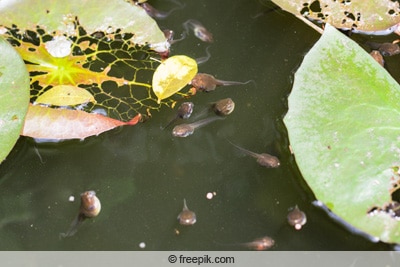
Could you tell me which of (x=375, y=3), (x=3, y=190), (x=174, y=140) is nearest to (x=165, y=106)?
(x=174, y=140)

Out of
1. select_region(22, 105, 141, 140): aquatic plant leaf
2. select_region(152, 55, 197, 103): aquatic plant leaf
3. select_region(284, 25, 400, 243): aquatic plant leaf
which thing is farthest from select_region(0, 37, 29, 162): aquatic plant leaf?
select_region(284, 25, 400, 243): aquatic plant leaf

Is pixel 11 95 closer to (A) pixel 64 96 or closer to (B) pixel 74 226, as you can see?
(A) pixel 64 96

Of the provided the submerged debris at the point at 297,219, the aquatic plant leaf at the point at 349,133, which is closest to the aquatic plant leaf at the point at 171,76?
the aquatic plant leaf at the point at 349,133

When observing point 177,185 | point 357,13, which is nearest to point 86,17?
point 177,185

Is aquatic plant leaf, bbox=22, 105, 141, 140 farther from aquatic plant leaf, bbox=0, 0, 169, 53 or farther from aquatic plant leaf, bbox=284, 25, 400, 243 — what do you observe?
aquatic plant leaf, bbox=284, 25, 400, 243

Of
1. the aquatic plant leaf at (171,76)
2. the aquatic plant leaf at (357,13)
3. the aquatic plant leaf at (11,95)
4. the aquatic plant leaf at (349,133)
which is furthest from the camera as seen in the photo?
the aquatic plant leaf at (357,13)

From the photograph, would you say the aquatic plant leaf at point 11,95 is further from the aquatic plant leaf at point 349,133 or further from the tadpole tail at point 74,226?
the aquatic plant leaf at point 349,133
